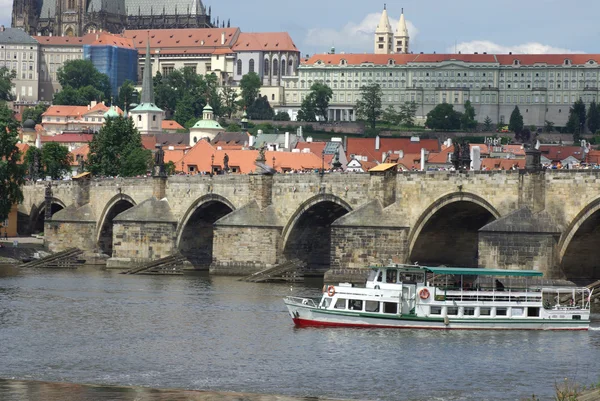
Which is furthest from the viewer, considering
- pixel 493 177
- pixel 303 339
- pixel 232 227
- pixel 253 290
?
pixel 232 227

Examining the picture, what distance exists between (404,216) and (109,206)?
2878 centimetres

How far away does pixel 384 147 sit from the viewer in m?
170

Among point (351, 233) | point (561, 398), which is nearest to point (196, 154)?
point (351, 233)

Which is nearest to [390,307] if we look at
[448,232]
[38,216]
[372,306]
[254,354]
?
[372,306]

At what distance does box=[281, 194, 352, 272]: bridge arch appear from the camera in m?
80.6

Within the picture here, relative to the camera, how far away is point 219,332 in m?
57.9

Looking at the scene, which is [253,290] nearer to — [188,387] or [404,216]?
[404,216]

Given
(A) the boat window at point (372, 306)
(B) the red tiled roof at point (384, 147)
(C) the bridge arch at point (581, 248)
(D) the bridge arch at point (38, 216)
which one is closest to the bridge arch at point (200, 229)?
(D) the bridge arch at point (38, 216)

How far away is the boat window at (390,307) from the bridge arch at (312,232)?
21.4m

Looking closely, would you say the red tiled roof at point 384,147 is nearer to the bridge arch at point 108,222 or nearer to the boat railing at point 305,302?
the bridge arch at point 108,222

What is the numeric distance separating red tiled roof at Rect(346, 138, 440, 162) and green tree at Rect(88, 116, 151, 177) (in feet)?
133

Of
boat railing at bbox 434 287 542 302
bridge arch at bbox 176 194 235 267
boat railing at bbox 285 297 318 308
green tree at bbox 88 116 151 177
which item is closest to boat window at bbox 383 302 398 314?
boat railing at bbox 434 287 542 302

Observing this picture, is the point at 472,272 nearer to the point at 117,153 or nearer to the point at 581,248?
the point at 581,248

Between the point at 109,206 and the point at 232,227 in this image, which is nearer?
the point at 232,227
